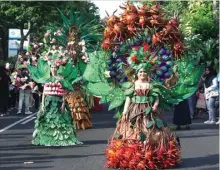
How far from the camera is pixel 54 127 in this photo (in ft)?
43.8

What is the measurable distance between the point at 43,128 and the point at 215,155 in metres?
3.38

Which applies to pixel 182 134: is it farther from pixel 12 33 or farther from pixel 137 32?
pixel 12 33

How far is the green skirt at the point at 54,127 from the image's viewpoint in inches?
524

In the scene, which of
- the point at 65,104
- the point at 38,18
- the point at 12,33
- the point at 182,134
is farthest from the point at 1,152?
the point at 12,33

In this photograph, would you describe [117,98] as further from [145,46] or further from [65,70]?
[65,70]

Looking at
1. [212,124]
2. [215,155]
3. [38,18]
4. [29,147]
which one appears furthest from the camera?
[38,18]

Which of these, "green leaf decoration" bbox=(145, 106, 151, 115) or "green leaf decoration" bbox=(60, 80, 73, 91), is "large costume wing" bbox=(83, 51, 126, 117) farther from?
"green leaf decoration" bbox=(60, 80, 73, 91)

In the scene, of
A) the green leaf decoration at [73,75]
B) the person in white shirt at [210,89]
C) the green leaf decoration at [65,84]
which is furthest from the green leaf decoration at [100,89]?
the person in white shirt at [210,89]

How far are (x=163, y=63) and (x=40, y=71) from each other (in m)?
3.80

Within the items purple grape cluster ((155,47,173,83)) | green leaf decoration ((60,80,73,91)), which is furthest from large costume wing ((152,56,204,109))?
green leaf decoration ((60,80,73,91))

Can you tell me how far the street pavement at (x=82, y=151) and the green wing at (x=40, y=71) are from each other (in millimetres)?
1312

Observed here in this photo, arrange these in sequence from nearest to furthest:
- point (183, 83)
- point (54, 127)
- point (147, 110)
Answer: point (147, 110) → point (183, 83) → point (54, 127)

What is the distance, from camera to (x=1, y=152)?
12422 mm

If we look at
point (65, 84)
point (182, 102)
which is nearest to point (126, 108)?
point (65, 84)
